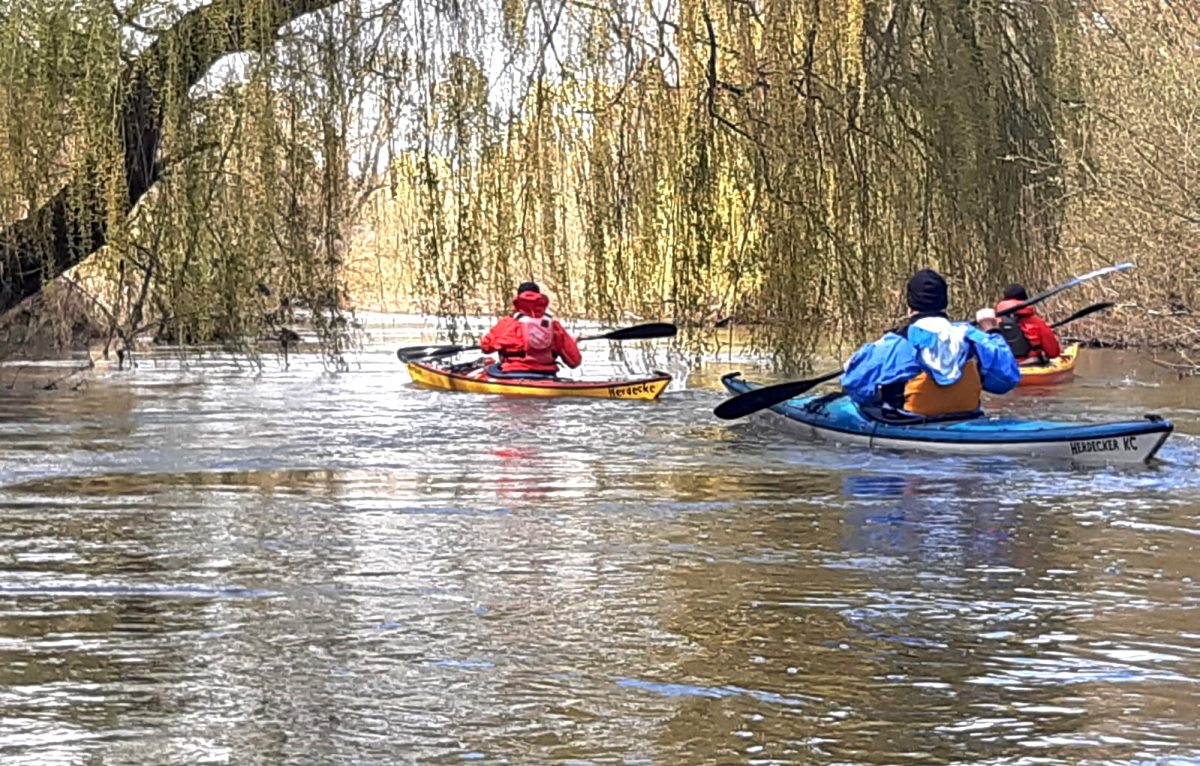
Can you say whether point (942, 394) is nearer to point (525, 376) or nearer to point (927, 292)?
point (927, 292)

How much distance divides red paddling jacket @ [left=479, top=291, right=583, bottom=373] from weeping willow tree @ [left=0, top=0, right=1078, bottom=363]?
683 centimetres

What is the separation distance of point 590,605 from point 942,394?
506 centimetres

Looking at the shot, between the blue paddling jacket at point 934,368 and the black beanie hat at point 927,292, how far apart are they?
0.45 meters

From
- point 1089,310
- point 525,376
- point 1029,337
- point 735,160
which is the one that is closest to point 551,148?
point 735,160

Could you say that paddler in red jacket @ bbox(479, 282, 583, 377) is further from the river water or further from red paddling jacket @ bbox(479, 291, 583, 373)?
the river water

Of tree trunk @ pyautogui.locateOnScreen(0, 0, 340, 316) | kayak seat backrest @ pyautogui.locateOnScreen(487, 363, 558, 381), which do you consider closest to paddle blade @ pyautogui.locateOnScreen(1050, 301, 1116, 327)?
kayak seat backrest @ pyautogui.locateOnScreen(487, 363, 558, 381)

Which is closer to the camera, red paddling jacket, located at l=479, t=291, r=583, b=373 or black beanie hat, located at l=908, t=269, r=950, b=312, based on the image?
black beanie hat, located at l=908, t=269, r=950, b=312

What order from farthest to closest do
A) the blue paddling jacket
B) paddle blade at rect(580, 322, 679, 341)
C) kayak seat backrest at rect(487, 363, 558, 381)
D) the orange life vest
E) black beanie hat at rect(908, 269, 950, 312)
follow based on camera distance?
kayak seat backrest at rect(487, 363, 558, 381), the orange life vest, the blue paddling jacket, black beanie hat at rect(908, 269, 950, 312), paddle blade at rect(580, 322, 679, 341)

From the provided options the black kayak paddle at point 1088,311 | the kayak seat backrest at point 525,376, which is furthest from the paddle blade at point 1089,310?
the kayak seat backrest at point 525,376

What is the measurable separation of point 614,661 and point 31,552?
Result: 10.5 ft

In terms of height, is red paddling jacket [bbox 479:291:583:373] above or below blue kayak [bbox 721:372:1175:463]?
above

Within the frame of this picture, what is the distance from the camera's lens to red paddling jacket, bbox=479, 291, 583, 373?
15.8 meters

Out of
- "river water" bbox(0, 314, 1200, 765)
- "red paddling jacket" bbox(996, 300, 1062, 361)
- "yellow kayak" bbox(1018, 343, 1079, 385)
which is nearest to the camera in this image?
"river water" bbox(0, 314, 1200, 765)

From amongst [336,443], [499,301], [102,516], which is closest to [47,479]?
[102,516]
